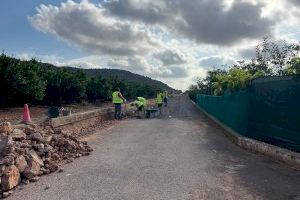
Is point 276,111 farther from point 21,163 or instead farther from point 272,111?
point 21,163

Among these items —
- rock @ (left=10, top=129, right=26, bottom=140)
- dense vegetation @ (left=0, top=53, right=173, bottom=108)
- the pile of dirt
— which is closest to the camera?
the pile of dirt

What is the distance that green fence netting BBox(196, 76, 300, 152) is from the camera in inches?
392

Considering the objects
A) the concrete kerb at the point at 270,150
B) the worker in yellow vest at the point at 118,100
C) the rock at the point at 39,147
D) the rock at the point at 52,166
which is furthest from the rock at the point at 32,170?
the worker in yellow vest at the point at 118,100

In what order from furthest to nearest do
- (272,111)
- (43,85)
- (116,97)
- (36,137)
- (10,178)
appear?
1. (43,85)
2. (116,97)
3. (272,111)
4. (36,137)
5. (10,178)

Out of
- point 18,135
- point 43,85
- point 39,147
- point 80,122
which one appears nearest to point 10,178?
point 39,147

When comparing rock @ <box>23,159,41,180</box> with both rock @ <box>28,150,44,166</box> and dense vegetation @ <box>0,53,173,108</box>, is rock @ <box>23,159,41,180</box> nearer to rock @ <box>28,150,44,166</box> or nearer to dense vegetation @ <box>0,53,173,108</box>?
rock @ <box>28,150,44,166</box>

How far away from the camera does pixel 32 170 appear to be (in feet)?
26.0

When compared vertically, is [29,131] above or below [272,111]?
below

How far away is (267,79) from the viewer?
38.3 feet

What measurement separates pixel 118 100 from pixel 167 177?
50.1 ft

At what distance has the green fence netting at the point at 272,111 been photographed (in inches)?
392

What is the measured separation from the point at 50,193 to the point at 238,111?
29.2 ft

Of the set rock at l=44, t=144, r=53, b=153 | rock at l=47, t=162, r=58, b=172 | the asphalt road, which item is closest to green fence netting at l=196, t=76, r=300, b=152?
the asphalt road

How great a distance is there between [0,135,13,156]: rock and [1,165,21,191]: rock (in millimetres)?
503
